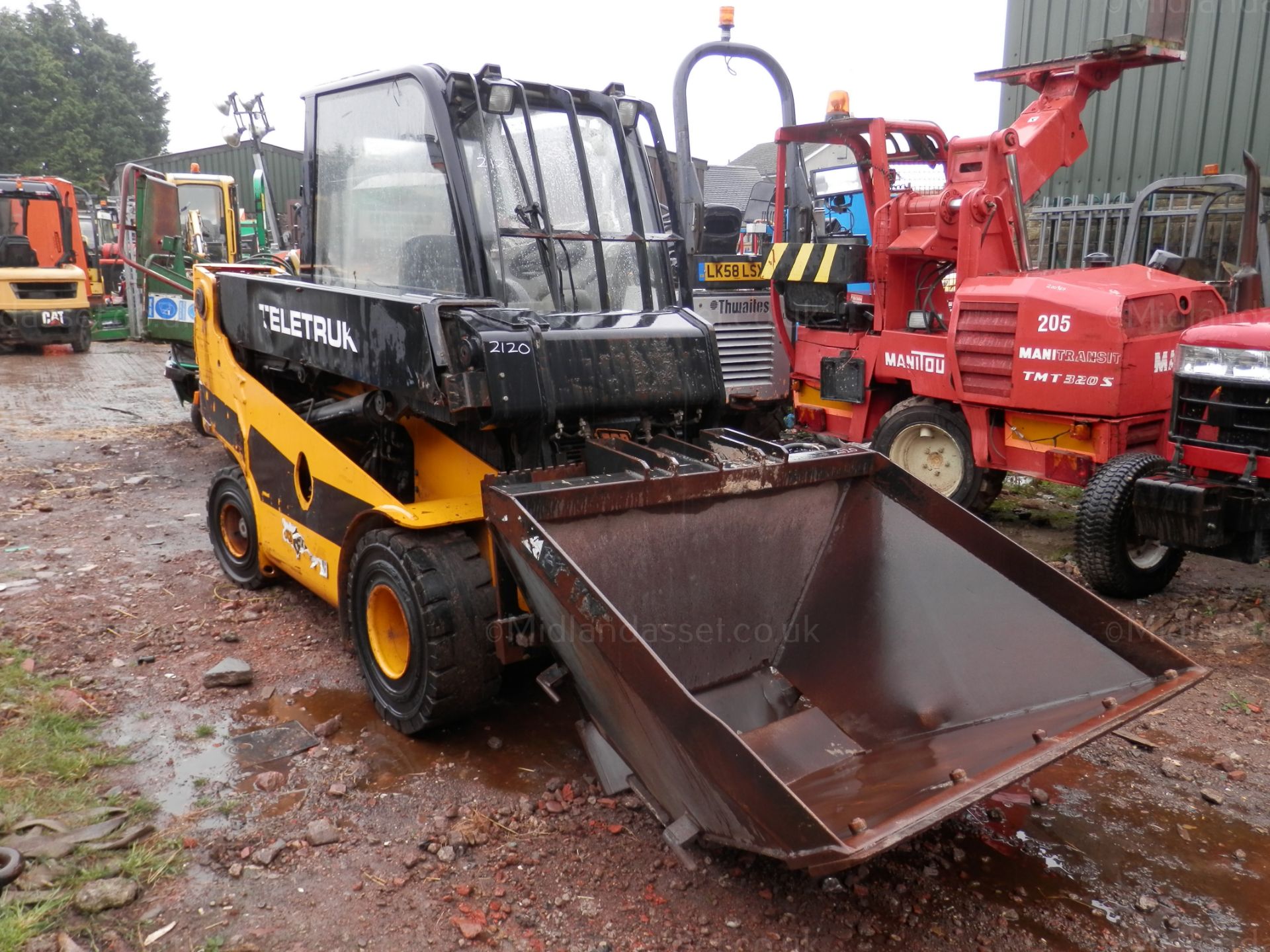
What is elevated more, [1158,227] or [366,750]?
[1158,227]

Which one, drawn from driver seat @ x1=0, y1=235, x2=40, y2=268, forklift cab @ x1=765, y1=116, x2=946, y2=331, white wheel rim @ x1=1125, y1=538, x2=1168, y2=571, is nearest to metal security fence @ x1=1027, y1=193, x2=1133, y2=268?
forklift cab @ x1=765, y1=116, x2=946, y2=331

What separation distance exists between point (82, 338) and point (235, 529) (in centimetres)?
1201

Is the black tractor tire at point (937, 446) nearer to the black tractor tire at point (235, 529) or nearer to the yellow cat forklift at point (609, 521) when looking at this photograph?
the yellow cat forklift at point (609, 521)

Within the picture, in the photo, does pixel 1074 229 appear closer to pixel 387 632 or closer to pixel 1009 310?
pixel 1009 310

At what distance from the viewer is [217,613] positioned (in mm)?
4906

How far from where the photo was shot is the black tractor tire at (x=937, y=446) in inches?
236

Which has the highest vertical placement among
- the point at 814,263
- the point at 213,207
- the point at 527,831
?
the point at 213,207

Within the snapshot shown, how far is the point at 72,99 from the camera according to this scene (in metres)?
34.9

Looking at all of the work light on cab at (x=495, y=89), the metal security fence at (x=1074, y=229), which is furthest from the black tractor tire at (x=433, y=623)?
the metal security fence at (x=1074, y=229)

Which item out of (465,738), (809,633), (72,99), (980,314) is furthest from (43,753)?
(72,99)

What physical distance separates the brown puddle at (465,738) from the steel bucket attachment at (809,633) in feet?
1.62

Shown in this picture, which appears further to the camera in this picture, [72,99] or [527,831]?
[72,99]

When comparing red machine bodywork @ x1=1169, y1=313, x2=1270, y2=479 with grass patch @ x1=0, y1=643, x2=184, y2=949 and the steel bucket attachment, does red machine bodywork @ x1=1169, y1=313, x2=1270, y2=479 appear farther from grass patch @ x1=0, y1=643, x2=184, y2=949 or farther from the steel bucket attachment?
grass patch @ x1=0, y1=643, x2=184, y2=949

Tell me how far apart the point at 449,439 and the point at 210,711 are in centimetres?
134
